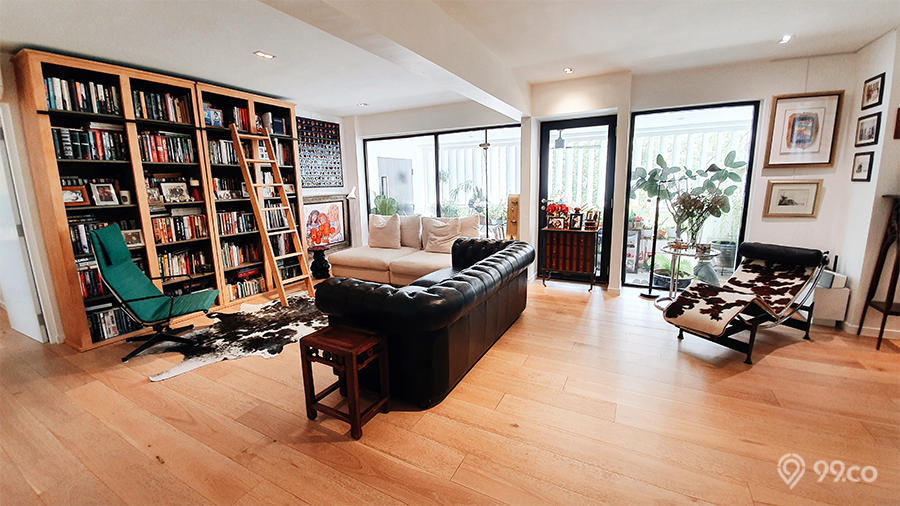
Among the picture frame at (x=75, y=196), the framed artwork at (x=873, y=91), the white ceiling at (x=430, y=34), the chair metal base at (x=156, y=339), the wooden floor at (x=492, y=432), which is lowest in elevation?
the wooden floor at (x=492, y=432)

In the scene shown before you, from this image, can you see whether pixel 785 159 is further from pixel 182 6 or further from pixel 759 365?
pixel 182 6

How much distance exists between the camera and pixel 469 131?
5773mm

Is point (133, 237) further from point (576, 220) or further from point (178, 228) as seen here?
point (576, 220)

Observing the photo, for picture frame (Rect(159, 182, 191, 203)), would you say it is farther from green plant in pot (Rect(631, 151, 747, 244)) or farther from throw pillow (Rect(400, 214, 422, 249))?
green plant in pot (Rect(631, 151, 747, 244))

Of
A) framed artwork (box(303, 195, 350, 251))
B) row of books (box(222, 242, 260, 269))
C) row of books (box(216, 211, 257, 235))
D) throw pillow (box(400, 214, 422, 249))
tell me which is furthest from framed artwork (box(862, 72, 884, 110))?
row of books (box(222, 242, 260, 269))

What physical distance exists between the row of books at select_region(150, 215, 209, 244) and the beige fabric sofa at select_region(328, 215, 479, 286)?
1.63 m

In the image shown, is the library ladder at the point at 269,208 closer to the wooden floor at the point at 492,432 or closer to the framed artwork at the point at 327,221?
the framed artwork at the point at 327,221

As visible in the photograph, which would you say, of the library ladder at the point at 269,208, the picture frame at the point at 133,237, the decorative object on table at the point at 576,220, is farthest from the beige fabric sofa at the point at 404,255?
the picture frame at the point at 133,237

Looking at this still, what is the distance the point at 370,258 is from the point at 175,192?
2300 mm

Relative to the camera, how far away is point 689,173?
4559 mm

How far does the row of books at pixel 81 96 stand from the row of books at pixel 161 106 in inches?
6.2

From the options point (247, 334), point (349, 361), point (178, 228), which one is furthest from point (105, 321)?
point (349, 361)

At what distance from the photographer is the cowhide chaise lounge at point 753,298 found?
3055 millimetres

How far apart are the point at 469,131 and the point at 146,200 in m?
4.17
